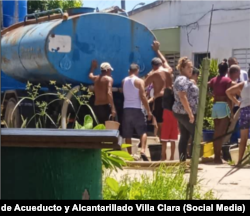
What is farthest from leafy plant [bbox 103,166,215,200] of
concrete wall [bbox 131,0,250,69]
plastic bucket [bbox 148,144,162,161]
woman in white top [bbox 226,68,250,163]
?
concrete wall [bbox 131,0,250,69]

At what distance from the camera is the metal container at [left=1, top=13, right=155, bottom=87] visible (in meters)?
10.0

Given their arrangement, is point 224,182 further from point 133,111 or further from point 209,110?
point 209,110

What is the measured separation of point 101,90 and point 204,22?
8.56m

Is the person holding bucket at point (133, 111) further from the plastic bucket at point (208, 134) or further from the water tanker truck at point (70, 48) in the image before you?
the plastic bucket at point (208, 134)

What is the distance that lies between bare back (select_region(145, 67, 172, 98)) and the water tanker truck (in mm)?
1068

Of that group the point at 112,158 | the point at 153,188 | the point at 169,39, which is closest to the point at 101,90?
the point at 112,158

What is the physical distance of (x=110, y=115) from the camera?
392 inches

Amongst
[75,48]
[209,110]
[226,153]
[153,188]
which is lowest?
[226,153]

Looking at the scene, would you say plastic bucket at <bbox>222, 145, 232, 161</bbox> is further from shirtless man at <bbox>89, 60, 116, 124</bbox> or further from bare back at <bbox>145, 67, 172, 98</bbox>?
shirtless man at <bbox>89, 60, 116, 124</bbox>

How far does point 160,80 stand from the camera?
32.6ft

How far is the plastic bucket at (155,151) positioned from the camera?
9367 mm

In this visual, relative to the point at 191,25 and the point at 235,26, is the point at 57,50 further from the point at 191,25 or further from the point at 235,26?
the point at 191,25

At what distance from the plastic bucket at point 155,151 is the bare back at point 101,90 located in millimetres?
1080

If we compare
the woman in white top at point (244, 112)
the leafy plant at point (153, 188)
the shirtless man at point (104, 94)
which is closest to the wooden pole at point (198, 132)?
the leafy plant at point (153, 188)
